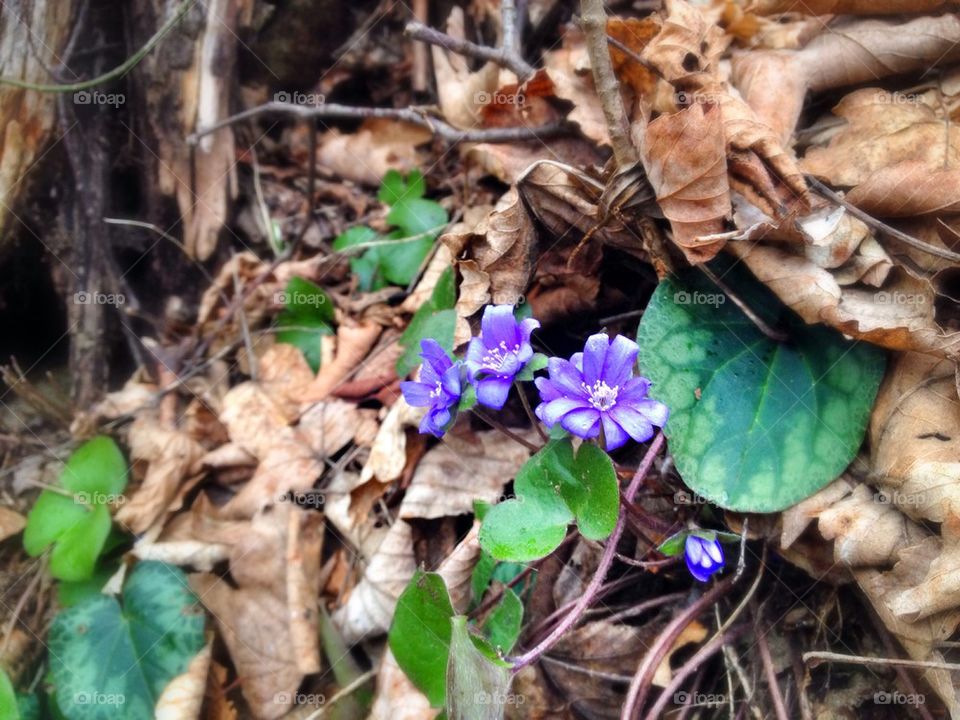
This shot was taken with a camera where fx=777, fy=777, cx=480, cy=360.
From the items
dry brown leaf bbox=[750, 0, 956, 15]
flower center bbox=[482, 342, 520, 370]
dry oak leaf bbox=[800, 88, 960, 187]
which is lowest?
flower center bbox=[482, 342, 520, 370]

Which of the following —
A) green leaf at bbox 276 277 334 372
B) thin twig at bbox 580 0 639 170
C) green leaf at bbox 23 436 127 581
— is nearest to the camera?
thin twig at bbox 580 0 639 170

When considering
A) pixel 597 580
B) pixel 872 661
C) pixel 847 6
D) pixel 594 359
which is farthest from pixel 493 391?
pixel 847 6

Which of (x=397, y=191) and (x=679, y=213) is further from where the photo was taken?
(x=397, y=191)

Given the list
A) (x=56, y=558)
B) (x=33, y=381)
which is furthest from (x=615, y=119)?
(x=33, y=381)

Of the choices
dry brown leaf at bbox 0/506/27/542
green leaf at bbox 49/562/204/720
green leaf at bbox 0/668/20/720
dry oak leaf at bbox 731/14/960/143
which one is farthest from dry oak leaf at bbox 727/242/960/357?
dry brown leaf at bbox 0/506/27/542

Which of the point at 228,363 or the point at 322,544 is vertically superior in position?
the point at 228,363

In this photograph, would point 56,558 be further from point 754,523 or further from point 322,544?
point 754,523

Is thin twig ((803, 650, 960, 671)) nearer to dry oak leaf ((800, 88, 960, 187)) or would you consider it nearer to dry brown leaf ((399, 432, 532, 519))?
dry brown leaf ((399, 432, 532, 519))

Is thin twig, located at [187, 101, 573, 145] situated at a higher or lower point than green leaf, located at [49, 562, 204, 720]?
higher
